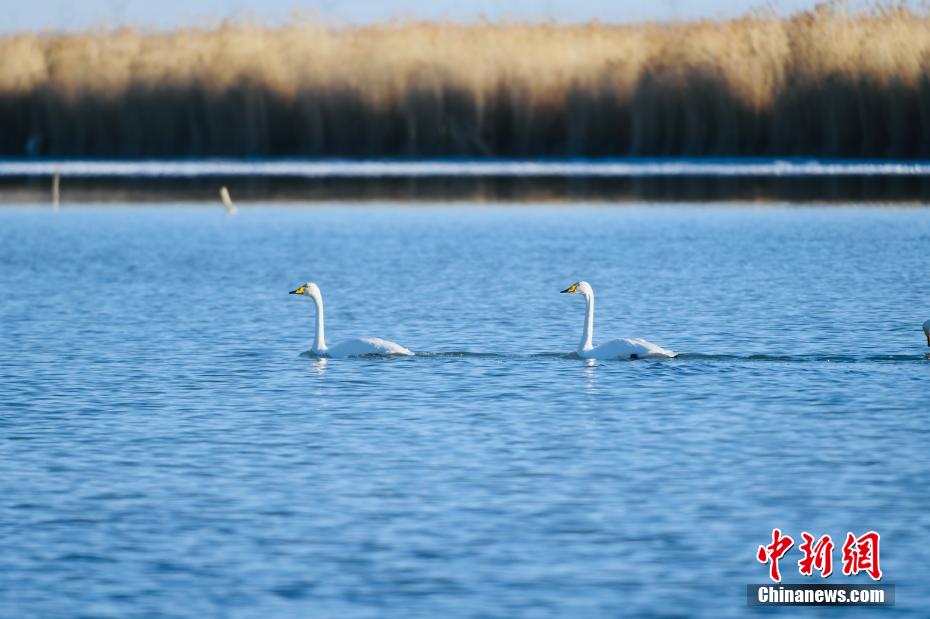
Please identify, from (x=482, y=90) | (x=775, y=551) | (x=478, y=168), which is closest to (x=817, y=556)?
(x=775, y=551)

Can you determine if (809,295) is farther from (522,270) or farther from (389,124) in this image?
(389,124)

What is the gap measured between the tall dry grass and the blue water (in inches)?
529

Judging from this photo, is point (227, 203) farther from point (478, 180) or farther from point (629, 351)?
point (629, 351)

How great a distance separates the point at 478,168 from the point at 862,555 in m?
39.9

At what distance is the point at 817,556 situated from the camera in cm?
818

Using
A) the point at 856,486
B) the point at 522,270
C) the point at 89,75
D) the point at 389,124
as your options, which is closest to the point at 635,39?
the point at 389,124

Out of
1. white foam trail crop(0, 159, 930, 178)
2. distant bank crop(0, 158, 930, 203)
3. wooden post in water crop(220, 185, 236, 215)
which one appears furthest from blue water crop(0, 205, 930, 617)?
distant bank crop(0, 158, 930, 203)

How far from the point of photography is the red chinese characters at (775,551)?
797cm

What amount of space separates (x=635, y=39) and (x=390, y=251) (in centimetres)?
1383

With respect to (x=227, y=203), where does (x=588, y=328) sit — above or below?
below

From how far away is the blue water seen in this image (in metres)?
7.93

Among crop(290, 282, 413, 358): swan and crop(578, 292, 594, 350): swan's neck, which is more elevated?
crop(578, 292, 594, 350): swan's neck

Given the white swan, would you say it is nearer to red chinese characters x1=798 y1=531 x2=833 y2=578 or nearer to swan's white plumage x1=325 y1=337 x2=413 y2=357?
swan's white plumage x1=325 y1=337 x2=413 y2=357

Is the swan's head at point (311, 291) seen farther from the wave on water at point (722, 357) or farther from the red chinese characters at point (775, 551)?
the red chinese characters at point (775, 551)
